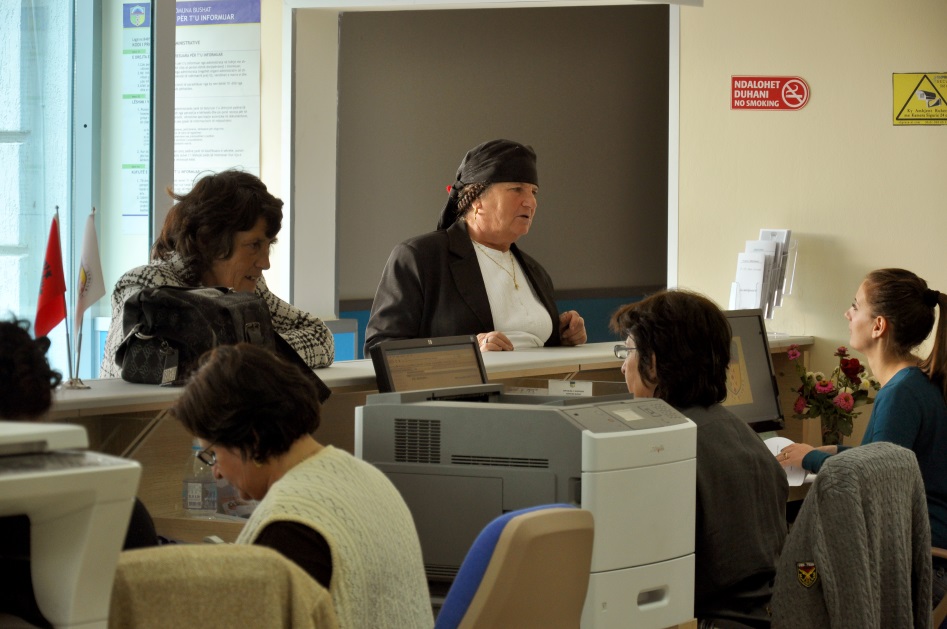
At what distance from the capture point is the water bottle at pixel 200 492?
2.54 metres

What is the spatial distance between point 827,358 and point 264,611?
4.18 m

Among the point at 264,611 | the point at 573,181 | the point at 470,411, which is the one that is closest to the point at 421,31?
the point at 573,181

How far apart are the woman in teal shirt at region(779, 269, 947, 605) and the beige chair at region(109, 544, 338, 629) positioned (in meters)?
2.11

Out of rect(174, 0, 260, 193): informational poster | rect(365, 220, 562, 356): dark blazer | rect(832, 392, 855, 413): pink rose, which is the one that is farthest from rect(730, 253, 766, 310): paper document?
rect(174, 0, 260, 193): informational poster

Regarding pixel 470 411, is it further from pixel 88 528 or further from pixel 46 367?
pixel 88 528

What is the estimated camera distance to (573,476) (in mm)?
2184

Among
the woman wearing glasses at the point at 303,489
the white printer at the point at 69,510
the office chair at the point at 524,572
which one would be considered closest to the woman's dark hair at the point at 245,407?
the woman wearing glasses at the point at 303,489

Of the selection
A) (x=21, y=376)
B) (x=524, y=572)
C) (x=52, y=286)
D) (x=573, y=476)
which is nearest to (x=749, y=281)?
(x=573, y=476)

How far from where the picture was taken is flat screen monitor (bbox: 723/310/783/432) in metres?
3.69

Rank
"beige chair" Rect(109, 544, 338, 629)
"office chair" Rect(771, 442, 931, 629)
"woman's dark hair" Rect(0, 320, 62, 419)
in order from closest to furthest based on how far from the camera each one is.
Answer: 1. "beige chair" Rect(109, 544, 338, 629)
2. "woman's dark hair" Rect(0, 320, 62, 419)
3. "office chair" Rect(771, 442, 931, 629)

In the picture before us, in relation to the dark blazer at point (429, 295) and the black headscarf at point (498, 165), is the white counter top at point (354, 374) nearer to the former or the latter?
the dark blazer at point (429, 295)

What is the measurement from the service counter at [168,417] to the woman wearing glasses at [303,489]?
0.34 meters

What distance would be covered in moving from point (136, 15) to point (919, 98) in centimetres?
326

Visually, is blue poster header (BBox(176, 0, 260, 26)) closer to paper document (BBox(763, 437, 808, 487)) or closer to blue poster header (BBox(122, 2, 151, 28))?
blue poster header (BBox(122, 2, 151, 28))
